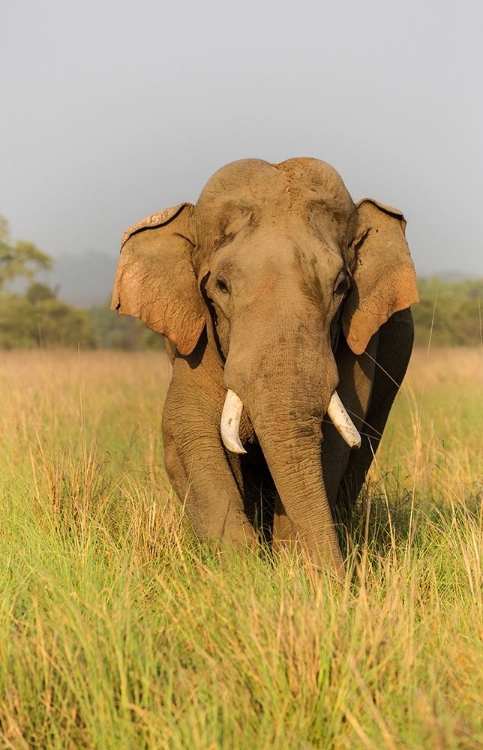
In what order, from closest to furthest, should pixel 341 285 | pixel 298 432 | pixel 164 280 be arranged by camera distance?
pixel 298 432 < pixel 341 285 < pixel 164 280

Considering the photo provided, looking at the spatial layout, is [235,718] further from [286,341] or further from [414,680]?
[286,341]

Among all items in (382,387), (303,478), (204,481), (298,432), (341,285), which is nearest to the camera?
(298,432)

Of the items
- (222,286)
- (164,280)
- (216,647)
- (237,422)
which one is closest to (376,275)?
(222,286)

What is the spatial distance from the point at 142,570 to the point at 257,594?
0.61 meters

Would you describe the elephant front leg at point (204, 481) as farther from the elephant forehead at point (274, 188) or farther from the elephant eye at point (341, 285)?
the elephant forehead at point (274, 188)

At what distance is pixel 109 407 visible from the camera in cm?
1213

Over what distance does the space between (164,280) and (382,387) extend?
2.20 meters

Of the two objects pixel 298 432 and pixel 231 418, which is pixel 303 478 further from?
pixel 231 418

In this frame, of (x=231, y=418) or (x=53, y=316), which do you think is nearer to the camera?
(x=231, y=418)

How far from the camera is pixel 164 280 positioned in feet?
18.6

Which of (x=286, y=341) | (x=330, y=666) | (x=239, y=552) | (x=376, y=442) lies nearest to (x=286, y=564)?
(x=239, y=552)

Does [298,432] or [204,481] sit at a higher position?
[298,432]

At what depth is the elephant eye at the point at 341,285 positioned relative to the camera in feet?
16.6

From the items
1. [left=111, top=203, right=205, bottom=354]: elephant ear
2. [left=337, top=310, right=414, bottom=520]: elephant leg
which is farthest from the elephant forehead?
[left=337, top=310, right=414, bottom=520]: elephant leg
